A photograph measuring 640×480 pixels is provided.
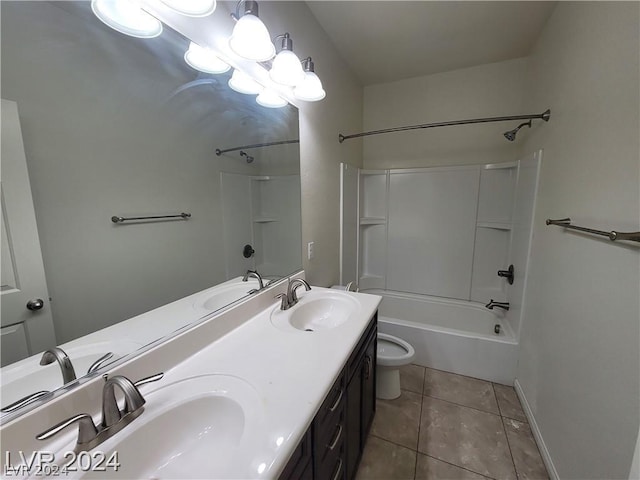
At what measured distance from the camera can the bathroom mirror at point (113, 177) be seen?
607 mm

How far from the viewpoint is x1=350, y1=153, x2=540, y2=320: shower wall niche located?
246 cm

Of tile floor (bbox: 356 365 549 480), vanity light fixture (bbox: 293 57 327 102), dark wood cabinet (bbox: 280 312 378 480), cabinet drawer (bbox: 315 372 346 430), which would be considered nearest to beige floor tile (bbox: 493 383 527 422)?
tile floor (bbox: 356 365 549 480)

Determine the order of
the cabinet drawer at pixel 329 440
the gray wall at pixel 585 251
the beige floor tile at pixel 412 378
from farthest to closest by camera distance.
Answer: the beige floor tile at pixel 412 378, the gray wall at pixel 585 251, the cabinet drawer at pixel 329 440

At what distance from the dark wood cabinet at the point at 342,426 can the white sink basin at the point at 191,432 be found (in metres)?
0.15

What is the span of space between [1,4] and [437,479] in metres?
2.32

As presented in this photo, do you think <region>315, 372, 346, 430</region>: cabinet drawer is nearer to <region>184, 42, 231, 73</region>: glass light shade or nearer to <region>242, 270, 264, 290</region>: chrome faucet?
<region>242, 270, 264, 290</region>: chrome faucet

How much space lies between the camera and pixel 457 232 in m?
2.67

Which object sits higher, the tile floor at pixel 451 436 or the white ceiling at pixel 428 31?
the white ceiling at pixel 428 31

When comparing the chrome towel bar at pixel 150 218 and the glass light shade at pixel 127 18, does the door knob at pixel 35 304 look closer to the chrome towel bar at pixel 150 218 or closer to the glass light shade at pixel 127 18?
the chrome towel bar at pixel 150 218

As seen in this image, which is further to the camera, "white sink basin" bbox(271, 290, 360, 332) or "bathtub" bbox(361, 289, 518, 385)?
"bathtub" bbox(361, 289, 518, 385)

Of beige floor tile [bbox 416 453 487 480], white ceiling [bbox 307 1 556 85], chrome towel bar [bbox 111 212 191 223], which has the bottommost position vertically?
beige floor tile [bbox 416 453 487 480]

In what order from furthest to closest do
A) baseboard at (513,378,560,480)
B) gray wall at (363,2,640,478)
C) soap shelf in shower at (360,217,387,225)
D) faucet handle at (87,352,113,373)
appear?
soap shelf in shower at (360,217,387,225), baseboard at (513,378,560,480), gray wall at (363,2,640,478), faucet handle at (87,352,113,373)

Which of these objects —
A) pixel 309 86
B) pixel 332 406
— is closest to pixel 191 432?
pixel 332 406

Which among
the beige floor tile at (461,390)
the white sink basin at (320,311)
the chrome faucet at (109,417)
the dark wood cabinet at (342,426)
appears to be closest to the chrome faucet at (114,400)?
the chrome faucet at (109,417)
